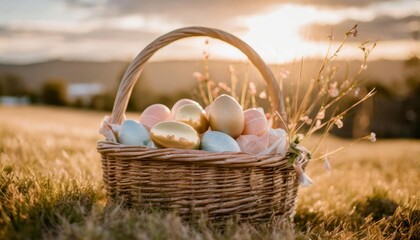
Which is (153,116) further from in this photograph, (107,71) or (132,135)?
(107,71)

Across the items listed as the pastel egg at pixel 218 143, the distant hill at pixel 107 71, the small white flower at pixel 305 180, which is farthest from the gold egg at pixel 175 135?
the distant hill at pixel 107 71

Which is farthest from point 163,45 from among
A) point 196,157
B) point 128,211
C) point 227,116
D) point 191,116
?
point 128,211

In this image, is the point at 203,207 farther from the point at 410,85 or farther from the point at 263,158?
the point at 410,85

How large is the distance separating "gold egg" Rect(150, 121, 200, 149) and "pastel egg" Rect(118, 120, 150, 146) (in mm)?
156

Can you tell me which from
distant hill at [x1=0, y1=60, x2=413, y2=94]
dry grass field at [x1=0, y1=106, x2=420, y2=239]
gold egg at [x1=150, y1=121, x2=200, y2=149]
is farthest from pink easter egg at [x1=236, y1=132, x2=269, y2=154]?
distant hill at [x1=0, y1=60, x2=413, y2=94]

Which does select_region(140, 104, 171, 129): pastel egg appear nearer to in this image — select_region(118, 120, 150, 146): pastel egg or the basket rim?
select_region(118, 120, 150, 146): pastel egg

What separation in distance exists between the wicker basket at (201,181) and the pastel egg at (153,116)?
423mm

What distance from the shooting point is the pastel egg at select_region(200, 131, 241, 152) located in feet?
8.56

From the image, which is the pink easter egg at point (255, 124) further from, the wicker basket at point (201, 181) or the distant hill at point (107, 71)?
the distant hill at point (107, 71)

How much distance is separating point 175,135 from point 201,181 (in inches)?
11.4

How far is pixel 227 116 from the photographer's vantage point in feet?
9.24

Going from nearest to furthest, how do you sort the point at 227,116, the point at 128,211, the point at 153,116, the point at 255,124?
the point at 128,211 < the point at 227,116 < the point at 255,124 < the point at 153,116

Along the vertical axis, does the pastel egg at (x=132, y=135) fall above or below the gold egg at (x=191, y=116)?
below

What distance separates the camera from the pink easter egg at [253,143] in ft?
8.96
